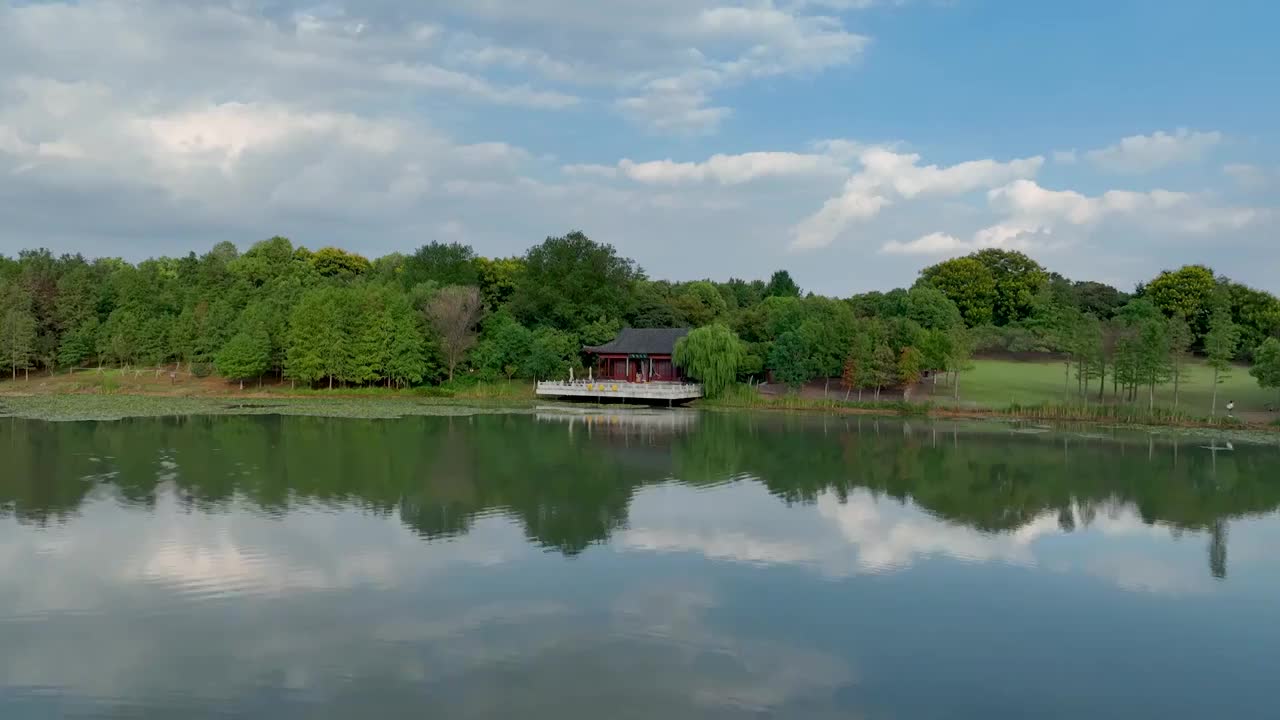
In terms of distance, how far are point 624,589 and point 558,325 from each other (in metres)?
40.9

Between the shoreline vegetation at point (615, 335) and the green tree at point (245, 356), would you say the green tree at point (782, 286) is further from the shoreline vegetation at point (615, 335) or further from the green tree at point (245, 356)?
the green tree at point (245, 356)

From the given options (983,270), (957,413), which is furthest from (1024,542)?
(983,270)

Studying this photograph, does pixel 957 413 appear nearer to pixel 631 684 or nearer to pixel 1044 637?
pixel 1044 637

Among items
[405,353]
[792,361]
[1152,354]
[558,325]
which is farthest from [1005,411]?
[405,353]

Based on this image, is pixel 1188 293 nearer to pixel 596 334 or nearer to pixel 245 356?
pixel 596 334

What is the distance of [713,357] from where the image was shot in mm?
44469

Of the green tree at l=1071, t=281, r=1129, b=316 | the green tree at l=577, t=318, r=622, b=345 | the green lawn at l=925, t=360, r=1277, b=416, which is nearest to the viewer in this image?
the green lawn at l=925, t=360, r=1277, b=416

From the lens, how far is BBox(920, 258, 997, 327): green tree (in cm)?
6306

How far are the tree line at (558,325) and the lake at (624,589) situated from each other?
19.3 meters

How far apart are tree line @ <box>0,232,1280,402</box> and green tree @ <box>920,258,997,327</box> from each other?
0.58 ft

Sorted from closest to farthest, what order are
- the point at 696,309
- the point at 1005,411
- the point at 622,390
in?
the point at 1005,411
the point at 622,390
the point at 696,309

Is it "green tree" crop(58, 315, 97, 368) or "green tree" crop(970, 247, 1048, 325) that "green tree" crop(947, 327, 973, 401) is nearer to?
"green tree" crop(970, 247, 1048, 325)

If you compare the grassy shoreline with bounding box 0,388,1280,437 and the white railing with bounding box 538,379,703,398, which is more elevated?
the white railing with bounding box 538,379,703,398

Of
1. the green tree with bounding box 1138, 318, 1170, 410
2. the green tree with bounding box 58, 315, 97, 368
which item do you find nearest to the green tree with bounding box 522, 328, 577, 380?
the green tree with bounding box 1138, 318, 1170, 410
